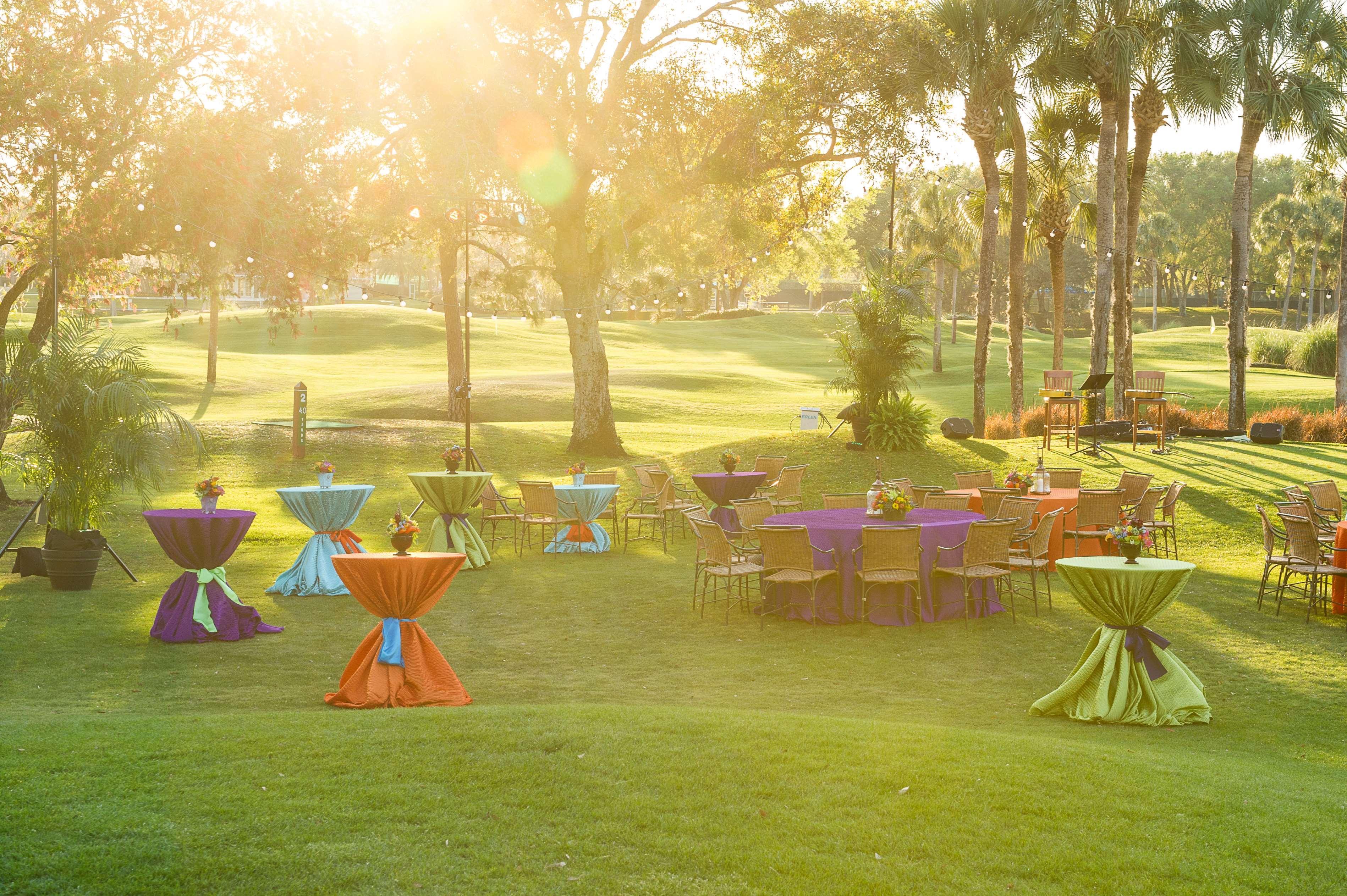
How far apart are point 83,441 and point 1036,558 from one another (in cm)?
1049

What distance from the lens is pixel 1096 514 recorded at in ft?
44.2

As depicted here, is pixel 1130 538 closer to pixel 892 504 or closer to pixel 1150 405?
pixel 892 504

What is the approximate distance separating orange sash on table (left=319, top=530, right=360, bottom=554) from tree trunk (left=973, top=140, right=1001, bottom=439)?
48.2ft

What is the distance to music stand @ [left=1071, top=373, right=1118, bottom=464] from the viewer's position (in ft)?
66.9

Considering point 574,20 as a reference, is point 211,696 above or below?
below

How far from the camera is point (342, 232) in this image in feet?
63.5

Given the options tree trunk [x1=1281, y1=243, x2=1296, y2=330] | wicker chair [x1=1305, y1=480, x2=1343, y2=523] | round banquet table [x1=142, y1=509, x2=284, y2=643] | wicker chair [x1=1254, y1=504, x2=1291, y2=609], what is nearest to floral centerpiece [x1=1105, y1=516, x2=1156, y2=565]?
wicker chair [x1=1254, y1=504, x2=1291, y2=609]

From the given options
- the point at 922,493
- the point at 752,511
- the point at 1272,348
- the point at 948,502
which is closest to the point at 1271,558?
the point at 948,502

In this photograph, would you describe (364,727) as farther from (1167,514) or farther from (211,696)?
(1167,514)

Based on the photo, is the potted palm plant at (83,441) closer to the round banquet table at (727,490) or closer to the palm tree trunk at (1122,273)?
the round banquet table at (727,490)

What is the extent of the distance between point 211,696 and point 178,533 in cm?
244

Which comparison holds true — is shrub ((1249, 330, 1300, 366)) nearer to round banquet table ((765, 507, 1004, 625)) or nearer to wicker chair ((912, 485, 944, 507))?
wicker chair ((912, 485, 944, 507))

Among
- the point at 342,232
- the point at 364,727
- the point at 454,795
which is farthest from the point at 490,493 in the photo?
the point at 454,795

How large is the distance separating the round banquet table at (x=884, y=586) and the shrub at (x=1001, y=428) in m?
14.9
